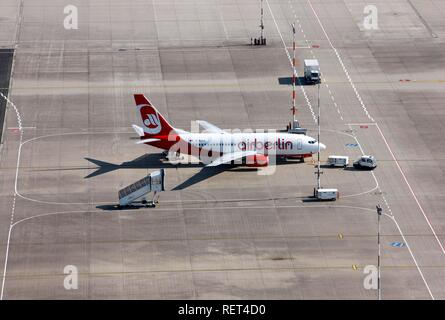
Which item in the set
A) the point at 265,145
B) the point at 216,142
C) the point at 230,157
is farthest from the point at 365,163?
the point at 216,142

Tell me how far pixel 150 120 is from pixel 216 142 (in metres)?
9.83

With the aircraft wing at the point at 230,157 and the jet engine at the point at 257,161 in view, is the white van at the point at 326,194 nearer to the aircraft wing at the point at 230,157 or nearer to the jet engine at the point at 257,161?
the jet engine at the point at 257,161

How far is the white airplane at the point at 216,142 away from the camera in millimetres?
197750

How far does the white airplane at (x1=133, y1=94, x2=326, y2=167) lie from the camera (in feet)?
649

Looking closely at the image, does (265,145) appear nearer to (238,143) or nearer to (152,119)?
(238,143)

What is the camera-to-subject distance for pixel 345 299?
164 metres

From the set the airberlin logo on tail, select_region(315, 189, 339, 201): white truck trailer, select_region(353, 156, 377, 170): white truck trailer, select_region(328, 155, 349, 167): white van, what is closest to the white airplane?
the airberlin logo on tail

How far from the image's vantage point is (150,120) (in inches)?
7830

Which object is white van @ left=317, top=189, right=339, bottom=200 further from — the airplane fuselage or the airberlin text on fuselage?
the airberlin text on fuselage

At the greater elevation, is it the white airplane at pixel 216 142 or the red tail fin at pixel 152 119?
the red tail fin at pixel 152 119

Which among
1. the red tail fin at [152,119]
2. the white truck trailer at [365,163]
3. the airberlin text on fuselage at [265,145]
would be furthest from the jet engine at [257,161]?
the white truck trailer at [365,163]

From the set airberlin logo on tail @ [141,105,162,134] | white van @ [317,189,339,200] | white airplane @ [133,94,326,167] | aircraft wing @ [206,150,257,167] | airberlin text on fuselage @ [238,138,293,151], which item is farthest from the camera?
airberlin logo on tail @ [141,105,162,134]
